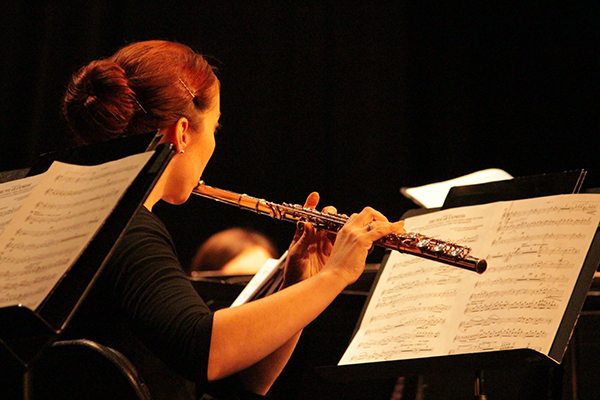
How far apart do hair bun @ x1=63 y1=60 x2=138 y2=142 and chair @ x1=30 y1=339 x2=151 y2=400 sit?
20.0 inches

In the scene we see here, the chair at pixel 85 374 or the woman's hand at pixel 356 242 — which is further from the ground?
the woman's hand at pixel 356 242

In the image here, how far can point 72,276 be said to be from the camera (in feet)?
3.67

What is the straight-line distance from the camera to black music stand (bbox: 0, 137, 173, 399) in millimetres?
1084

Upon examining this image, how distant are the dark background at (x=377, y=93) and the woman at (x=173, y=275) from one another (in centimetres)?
187

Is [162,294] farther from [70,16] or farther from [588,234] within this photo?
[70,16]

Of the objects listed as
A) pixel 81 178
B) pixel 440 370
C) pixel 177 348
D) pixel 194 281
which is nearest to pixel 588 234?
pixel 440 370

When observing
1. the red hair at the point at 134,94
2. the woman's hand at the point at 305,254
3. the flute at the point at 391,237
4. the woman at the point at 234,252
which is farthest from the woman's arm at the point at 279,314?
the woman at the point at 234,252

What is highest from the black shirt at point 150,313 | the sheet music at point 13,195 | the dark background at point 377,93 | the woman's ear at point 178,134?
the dark background at point 377,93

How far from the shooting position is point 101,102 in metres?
1.63

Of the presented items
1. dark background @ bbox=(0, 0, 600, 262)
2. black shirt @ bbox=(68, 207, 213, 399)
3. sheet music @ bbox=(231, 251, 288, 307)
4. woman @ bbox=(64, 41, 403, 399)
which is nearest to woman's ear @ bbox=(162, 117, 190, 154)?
woman @ bbox=(64, 41, 403, 399)

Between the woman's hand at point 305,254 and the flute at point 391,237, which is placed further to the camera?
the woman's hand at point 305,254

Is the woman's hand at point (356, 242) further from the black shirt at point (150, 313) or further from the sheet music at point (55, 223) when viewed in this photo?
the sheet music at point (55, 223)

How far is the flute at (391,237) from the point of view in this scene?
168cm

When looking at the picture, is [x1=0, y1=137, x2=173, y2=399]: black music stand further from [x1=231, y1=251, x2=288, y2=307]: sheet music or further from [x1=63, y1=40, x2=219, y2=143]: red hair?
[x1=231, y1=251, x2=288, y2=307]: sheet music
